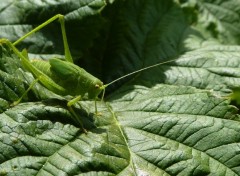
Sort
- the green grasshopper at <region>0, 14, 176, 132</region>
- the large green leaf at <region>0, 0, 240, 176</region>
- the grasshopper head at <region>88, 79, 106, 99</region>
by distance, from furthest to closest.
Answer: the grasshopper head at <region>88, 79, 106, 99</region> < the green grasshopper at <region>0, 14, 176, 132</region> < the large green leaf at <region>0, 0, 240, 176</region>

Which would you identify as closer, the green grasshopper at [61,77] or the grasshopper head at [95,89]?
the green grasshopper at [61,77]

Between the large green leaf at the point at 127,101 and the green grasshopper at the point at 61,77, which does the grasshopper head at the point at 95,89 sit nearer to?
the green grasshopper at the point at 61,77

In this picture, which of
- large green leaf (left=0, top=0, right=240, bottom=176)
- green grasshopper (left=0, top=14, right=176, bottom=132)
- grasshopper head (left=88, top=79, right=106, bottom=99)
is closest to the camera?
large green leaf (left=0, top=0, right=240, bottom=176)

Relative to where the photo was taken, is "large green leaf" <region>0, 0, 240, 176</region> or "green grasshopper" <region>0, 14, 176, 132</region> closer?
"large green leaf" <region>0, 0, 240, 176</region>

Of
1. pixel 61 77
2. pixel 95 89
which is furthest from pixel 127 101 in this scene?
pixel 61 77

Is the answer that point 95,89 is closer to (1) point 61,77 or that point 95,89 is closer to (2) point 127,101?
(1) point 61,77

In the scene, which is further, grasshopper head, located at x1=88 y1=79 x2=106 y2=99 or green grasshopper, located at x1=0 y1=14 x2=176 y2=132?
grasshopper head, located at x1=88 y1=79 x2=106 y2=99

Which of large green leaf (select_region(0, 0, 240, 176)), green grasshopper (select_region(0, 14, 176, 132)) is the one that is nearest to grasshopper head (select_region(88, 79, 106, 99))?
green grasshopper (select_region(0, 14, 176, 132))

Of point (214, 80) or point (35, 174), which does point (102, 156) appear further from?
point (214, 80)

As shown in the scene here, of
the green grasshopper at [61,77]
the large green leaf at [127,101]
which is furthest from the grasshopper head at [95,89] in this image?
the large green leaf at [127,101]

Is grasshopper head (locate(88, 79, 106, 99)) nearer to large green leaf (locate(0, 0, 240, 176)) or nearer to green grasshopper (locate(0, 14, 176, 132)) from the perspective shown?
green grasshopper (locate(0, 14, 176, 132))
